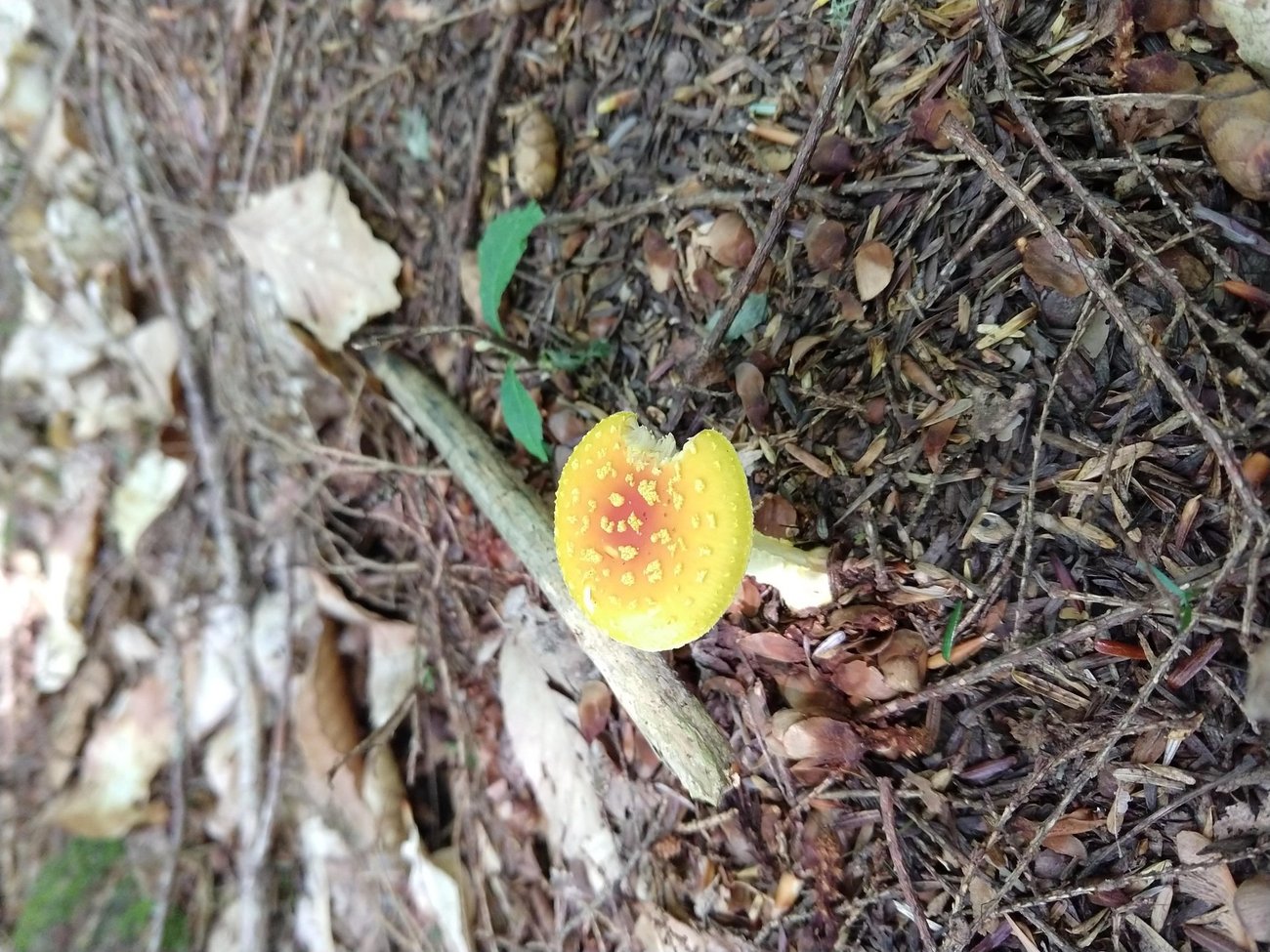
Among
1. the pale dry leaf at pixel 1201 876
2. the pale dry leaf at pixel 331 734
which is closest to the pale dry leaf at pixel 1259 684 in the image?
the pale dry leaf at pixel 1201 876

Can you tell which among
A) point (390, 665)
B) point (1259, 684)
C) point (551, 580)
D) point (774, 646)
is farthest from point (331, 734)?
point (1259, 684)

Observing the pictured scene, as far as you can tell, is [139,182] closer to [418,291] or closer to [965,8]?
[418,291]

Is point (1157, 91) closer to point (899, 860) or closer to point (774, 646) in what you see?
point (774, 646)

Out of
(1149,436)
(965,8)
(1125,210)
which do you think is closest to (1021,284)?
(1125,210)

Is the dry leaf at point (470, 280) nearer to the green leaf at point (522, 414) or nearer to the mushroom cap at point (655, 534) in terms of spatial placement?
the green leaf at point (522, 414)

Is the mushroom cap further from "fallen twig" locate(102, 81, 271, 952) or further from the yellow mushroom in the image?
"fallen twig" locate(102, 81, 271, 952)

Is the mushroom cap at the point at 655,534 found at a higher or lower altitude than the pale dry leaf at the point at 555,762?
higher

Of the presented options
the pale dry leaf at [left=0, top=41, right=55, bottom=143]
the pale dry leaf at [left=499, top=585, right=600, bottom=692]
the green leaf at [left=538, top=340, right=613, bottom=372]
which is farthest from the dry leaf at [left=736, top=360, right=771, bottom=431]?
the pale dry leaf at [left=0, top=41, right=55, bottom=143]
